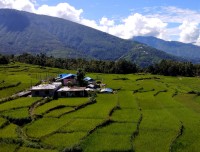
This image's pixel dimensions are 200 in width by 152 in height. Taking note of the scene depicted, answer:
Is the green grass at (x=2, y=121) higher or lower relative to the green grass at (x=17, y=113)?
lower

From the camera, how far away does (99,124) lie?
48531 millimetres

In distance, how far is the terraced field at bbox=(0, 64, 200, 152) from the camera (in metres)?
41.4

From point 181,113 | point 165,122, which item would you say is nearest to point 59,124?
point 165,122

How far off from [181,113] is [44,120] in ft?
82.9

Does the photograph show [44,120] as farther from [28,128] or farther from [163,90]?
[163,90]

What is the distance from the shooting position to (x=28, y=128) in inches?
1859

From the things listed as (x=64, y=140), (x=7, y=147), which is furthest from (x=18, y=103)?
(x=64, y=140)

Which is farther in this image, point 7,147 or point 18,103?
point 18,103

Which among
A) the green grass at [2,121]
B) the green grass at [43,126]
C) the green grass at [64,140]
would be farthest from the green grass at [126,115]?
the green grass at [2,121]

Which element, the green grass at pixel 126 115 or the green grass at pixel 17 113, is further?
the green grass at pixel 126 115

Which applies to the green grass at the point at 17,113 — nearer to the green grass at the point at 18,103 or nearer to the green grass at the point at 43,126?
the green grass at the point at 18,103

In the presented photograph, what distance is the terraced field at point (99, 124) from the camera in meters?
41.4

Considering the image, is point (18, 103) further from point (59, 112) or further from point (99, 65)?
point (99, 65)

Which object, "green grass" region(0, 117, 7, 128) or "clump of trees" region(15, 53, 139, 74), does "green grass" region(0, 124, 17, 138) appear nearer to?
"green grass" region(0, 117, 7, 128)
